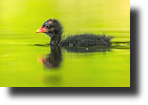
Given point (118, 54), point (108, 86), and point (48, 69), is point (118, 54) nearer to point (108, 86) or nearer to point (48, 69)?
point (48, 69)

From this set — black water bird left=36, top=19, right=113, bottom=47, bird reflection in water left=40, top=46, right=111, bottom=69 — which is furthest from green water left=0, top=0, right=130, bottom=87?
black water bird left=36, top=19, right=113, bottom=47

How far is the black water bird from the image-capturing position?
36.2 feet

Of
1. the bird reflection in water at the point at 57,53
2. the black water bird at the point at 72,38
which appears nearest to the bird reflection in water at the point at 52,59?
the bird reflection in water at the point at 57,53

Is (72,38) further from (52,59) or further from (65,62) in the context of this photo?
(65,62)

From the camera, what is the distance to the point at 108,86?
6844 millimetres

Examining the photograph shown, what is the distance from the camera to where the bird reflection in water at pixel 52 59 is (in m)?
8.73

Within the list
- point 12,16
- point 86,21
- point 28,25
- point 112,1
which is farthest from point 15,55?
point 112,1

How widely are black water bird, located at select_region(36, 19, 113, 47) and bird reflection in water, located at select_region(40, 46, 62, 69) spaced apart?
1.87 feet

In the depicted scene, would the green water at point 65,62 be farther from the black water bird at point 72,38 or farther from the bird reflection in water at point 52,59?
the black water bird at point 72,38

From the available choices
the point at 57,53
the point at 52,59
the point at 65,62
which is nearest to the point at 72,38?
the point at 57,53

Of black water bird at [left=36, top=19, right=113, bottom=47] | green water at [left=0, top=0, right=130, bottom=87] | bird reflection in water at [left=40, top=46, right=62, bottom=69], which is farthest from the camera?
black water bird at [left=36, top=19, right=113, bottom=47]

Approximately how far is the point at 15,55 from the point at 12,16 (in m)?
10.5

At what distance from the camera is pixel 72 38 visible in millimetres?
11273

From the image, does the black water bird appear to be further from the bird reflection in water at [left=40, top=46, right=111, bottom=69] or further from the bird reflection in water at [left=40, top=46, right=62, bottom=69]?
the bird reflection in water at [left=40, top=46, right=62, bottom=69]
